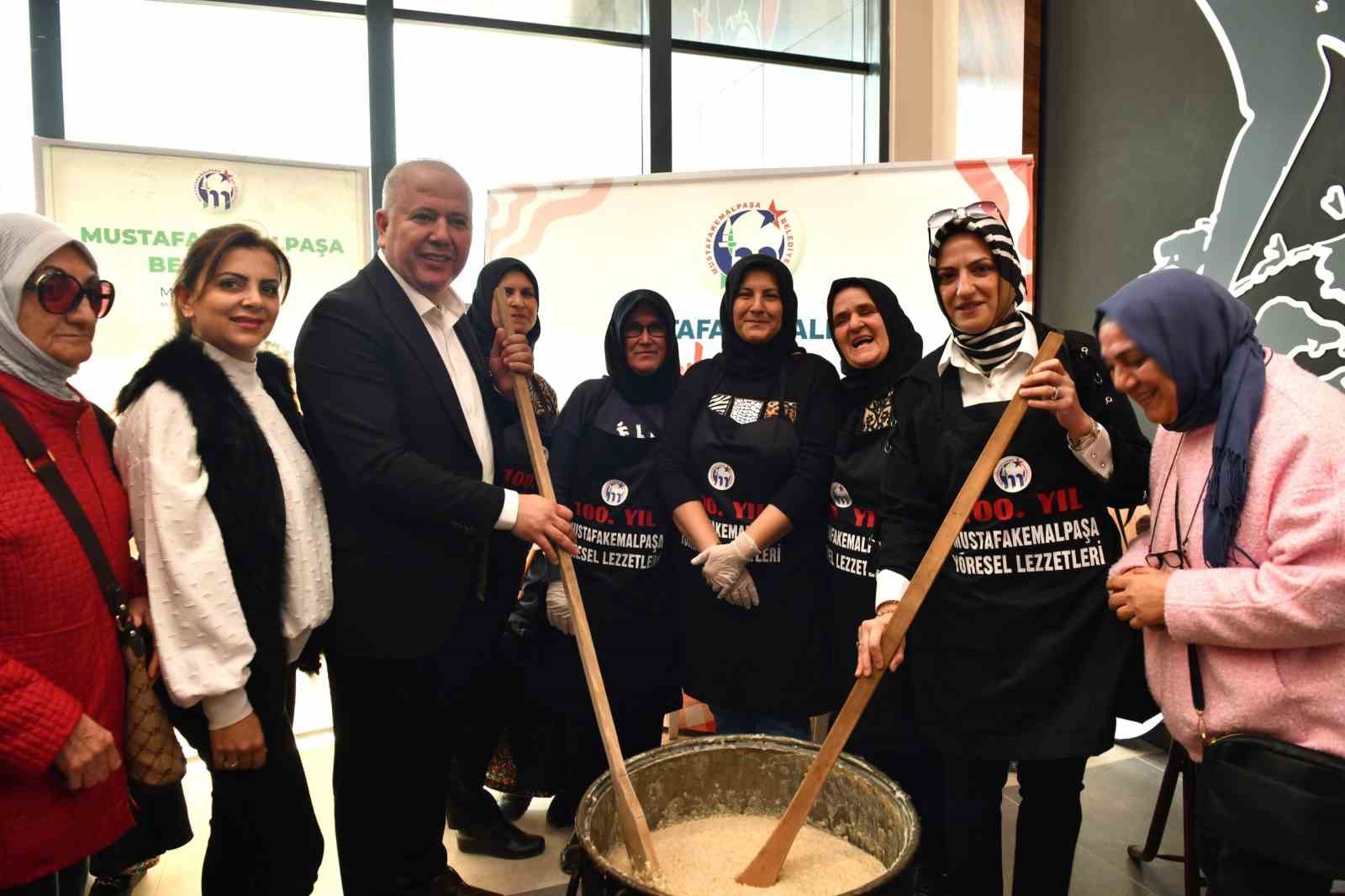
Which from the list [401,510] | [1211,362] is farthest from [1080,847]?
[401,510]

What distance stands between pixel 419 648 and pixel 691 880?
69 centimetres

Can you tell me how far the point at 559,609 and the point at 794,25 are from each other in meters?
3.32

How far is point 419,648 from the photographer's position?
1656mm

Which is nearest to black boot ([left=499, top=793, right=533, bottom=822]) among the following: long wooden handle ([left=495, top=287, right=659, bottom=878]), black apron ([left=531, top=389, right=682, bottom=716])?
black apron ([left=531, top=389, right=682, bottom=716])

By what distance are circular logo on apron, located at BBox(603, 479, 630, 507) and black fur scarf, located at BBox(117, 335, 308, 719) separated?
944 mm

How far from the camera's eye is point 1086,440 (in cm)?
148

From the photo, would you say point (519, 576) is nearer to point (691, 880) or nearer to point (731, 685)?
point (731, 685)

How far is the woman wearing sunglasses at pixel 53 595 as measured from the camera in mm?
1167

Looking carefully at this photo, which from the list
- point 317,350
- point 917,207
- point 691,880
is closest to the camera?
point 691,880

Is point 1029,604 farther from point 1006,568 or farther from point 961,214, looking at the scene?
point 961,214

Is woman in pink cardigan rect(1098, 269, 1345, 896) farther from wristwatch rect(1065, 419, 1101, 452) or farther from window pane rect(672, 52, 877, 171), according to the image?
window pane rect(672, 52, 877, 171)

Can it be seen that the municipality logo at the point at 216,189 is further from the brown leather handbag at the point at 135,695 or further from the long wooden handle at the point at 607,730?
the brown leather handbag at the point at 135,695

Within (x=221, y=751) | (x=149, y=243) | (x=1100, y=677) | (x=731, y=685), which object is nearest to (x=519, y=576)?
(x=731, y=685)

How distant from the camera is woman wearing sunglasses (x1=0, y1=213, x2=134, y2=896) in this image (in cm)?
117
